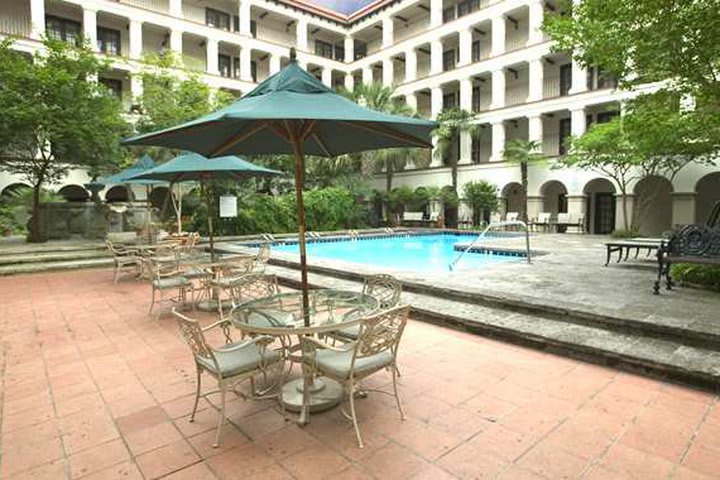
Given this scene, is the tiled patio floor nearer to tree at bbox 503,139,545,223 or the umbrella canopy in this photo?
the umbrella canopy

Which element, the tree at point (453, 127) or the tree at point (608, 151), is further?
the tree at point (453, 127)

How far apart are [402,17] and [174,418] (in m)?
28.7

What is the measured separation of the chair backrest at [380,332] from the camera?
2797mm

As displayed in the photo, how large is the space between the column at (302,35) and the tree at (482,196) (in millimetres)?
14568

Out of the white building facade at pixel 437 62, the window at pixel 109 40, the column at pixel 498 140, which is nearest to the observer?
the white building facade at pixel 437 62

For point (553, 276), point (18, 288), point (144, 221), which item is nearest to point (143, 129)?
point (144, 221)

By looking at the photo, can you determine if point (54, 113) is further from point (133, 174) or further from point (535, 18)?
point (535, 18)

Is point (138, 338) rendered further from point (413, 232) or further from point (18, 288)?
point (413, 232)

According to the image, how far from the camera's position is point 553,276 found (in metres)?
7.32

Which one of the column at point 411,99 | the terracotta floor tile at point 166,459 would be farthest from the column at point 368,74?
the terracotta floor tile at point 166,459

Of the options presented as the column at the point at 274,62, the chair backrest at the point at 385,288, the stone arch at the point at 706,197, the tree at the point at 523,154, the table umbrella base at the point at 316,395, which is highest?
the column at the point at 274,62

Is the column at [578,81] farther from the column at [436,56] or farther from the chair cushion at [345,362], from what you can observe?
the chair cushion at [345,362]

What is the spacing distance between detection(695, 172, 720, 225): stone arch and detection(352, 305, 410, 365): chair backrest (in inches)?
770

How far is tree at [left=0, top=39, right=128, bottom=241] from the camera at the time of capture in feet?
36.6
